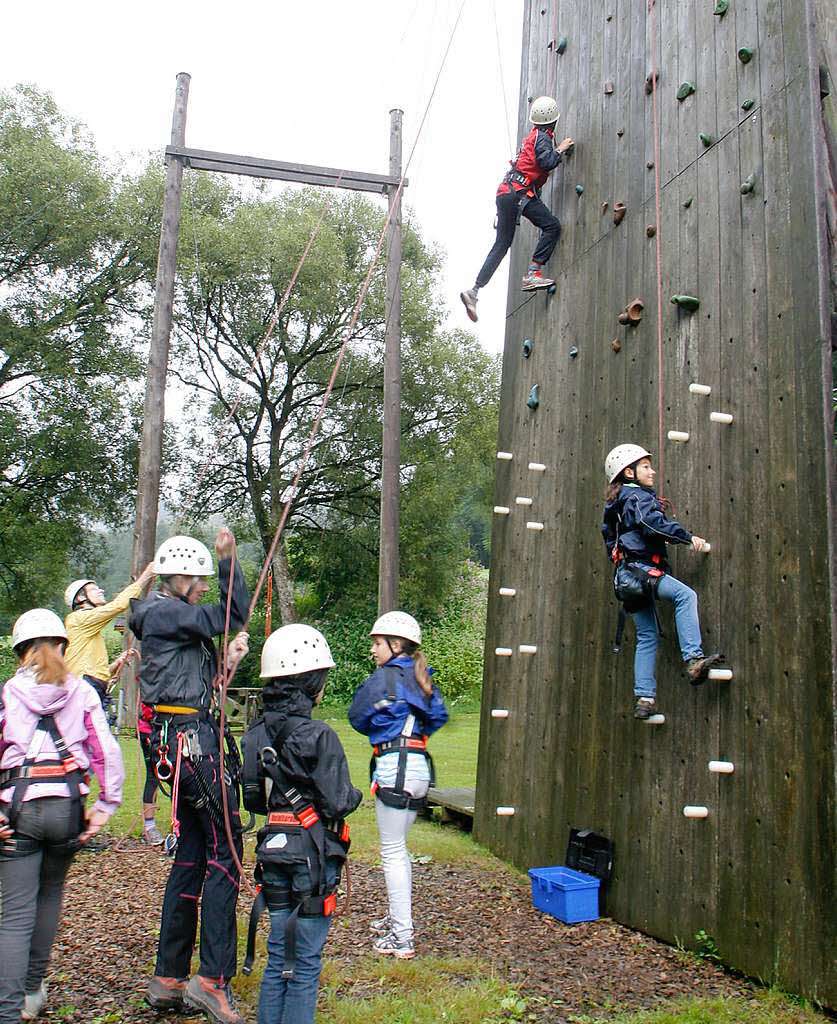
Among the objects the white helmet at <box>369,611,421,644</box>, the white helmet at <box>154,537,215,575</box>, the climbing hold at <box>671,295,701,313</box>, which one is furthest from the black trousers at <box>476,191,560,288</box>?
the white helmet at <box>154,537,215,575</box>

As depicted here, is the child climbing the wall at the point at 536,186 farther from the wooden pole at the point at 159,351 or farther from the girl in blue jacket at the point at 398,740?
the wooden pole at the point at 159,351

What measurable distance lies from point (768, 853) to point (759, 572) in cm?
128

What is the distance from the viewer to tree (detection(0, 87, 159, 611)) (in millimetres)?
17578

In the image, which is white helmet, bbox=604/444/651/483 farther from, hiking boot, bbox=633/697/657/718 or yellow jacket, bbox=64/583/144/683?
yellow jacket, bbox=64/583/144/683

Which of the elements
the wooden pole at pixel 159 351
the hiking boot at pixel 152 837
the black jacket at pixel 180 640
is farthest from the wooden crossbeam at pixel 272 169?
the black jacket at pixel 180 640

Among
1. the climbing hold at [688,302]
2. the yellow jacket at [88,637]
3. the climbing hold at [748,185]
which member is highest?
the climbing hold at [748,185]

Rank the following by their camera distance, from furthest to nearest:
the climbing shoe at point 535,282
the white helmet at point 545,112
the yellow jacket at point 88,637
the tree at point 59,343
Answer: the tree at point 59,343 < the climbing shoe at point 535,282 < the white helmet at point 545,112 < the yellow jacket at point 88,637

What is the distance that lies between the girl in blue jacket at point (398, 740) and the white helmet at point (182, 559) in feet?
3.04

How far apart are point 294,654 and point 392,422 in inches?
299

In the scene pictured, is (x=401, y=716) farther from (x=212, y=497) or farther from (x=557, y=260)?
(x=212, y=497)

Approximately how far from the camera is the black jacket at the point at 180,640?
12.7 feet

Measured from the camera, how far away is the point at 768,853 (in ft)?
13.5

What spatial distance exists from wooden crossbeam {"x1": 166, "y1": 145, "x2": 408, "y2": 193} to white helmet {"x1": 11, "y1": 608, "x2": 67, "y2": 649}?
8359mm

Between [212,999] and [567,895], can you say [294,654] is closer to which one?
[212,999]
